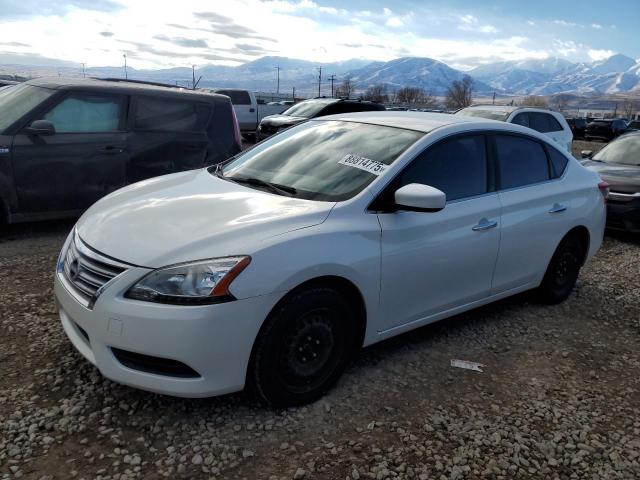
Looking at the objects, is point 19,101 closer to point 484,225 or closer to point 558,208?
point 484,225

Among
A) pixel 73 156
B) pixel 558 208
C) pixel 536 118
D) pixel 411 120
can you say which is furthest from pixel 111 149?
pixel 536 118

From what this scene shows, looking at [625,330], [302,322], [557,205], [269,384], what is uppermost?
[557,205]

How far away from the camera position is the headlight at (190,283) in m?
2.53

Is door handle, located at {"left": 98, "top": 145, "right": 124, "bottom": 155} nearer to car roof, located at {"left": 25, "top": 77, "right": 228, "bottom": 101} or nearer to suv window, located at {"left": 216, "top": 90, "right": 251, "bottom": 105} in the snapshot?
car roof, located at {"left": 25, "top": 77, "right": 228, "bottom": 101}

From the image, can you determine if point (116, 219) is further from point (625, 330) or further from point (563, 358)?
point (625, 330)

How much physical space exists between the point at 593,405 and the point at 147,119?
5.53 m

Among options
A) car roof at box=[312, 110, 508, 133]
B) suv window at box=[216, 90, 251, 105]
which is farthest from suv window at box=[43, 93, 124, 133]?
suv window at box=[216, 90, 251, 105]

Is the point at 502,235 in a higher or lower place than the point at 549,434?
higher

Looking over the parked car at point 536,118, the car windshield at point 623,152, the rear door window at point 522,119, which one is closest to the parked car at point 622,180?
the car windshield at point 623,152

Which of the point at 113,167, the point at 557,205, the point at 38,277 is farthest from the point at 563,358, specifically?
the point at 113,167

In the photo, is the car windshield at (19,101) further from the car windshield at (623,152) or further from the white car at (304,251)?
the car windshield at (623,152)

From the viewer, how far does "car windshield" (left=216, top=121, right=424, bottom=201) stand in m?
Result: 3.34

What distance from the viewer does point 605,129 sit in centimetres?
3216

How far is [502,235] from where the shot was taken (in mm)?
3945
